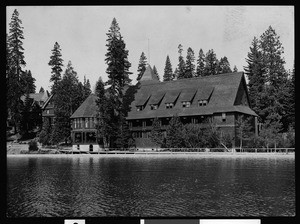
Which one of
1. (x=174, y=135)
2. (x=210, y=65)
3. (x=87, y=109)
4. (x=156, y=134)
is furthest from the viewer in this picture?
(x=210, y=65)

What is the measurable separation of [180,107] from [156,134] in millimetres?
7150

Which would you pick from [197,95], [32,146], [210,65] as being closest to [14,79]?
[32,146]

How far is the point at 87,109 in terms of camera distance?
70125mm

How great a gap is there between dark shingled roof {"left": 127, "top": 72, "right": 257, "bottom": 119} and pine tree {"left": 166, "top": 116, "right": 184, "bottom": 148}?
152 inches

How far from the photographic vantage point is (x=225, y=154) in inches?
1897

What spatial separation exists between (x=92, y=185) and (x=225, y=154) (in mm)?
25518

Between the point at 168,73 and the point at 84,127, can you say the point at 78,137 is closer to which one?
the point at 84,127

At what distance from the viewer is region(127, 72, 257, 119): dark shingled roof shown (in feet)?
191

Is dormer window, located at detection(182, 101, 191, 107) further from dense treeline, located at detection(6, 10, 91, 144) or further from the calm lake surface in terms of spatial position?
the calm lake surface

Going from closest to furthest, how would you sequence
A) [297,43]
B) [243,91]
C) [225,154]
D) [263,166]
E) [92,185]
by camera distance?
1. [297,43]
2. [92,185]
3. [263,166]
4. [225,154]
5. [243,91]

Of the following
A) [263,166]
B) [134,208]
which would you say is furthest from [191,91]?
[134,208]

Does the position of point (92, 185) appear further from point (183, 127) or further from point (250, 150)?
point (183, 127)

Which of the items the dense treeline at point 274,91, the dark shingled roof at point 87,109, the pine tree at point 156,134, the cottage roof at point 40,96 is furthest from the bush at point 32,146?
the dense treeline at point 274,91

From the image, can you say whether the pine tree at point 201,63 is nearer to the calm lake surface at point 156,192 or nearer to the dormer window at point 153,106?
the dormer window at point 153,106
